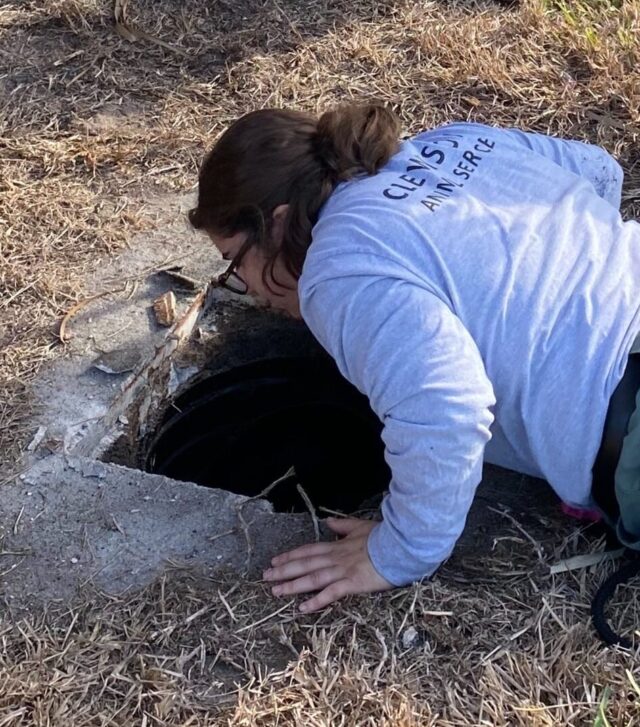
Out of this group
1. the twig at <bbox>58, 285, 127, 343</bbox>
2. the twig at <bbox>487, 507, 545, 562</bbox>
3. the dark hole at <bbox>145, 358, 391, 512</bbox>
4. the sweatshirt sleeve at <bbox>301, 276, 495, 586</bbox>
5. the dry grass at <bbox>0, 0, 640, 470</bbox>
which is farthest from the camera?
the dry grass at <bbox>0, 0, 640, 470</bbox>

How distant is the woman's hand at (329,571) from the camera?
6.75ft

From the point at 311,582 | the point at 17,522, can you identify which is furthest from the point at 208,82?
the point at 311,582

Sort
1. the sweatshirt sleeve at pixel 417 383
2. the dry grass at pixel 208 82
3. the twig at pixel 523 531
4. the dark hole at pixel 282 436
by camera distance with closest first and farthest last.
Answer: the sweatshirt sleeve at pixel 417 383 → the twig at pixel 523 531 → the dark hole at pixel 282 436 → the dry grass at pixel 208 82

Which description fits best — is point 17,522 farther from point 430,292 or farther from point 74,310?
point 430,292

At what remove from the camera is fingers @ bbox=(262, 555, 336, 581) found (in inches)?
83.0

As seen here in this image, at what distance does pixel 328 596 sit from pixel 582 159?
1158 millimetres

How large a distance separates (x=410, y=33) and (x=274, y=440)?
1702 millimetres

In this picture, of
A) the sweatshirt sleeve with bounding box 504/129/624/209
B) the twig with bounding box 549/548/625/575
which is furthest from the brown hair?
the twig with bounding box 549/548/625/575

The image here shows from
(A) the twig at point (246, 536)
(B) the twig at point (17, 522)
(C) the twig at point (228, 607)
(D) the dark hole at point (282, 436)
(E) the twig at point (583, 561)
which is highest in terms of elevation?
(E) the twig at point (583, 561)

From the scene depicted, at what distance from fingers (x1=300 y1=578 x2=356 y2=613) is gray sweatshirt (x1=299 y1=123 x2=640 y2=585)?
8cm

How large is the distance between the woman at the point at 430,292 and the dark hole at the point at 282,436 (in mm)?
875

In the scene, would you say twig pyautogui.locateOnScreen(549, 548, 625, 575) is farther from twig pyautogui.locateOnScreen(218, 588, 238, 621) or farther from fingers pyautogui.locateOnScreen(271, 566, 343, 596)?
twig pyautogui.locateOnScreen(218, 588, 238, 621)

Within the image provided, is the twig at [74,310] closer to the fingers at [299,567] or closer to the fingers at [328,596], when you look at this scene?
the fingers at [299,567]

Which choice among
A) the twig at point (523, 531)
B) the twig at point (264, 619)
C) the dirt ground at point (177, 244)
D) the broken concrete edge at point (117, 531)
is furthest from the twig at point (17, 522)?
the twig at point (523, 531)
